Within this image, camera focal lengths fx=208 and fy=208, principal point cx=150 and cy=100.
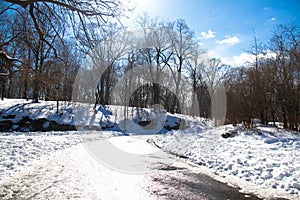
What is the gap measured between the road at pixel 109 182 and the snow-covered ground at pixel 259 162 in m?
0.68

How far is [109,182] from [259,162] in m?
4.92

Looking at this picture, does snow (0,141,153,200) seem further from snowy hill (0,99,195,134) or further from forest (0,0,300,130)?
snowy hill (0,99,195,134)

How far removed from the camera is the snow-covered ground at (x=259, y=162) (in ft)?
17.2

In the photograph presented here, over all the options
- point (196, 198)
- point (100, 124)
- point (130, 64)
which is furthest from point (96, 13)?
point (130, 64)

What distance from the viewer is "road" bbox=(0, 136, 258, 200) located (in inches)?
177

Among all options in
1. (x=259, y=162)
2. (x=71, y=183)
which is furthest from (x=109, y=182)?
(x=259, y=162)

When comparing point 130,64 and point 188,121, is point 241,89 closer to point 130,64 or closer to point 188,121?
point 188,121

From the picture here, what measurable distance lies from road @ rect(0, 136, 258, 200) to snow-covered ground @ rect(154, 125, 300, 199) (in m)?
0.68

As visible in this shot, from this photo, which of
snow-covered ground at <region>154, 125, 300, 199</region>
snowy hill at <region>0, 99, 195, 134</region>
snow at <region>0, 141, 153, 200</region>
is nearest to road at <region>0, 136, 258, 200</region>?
snow at <region>0, 141, 153, 200</region>

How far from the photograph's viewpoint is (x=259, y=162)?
6.89 metres

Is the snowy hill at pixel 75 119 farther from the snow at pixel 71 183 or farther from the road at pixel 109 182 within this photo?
the snow at pixel 71 183

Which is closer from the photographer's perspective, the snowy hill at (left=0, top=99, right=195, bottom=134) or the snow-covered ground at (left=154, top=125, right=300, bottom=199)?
the snow-covered ground at (left=154, top=125, right=300, bottom=199)

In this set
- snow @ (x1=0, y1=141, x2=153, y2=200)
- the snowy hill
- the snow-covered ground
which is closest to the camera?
snow @ (x1=0, y1=141, x2=153, y2=200)

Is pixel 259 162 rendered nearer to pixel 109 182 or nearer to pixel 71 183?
pixel 109 182
